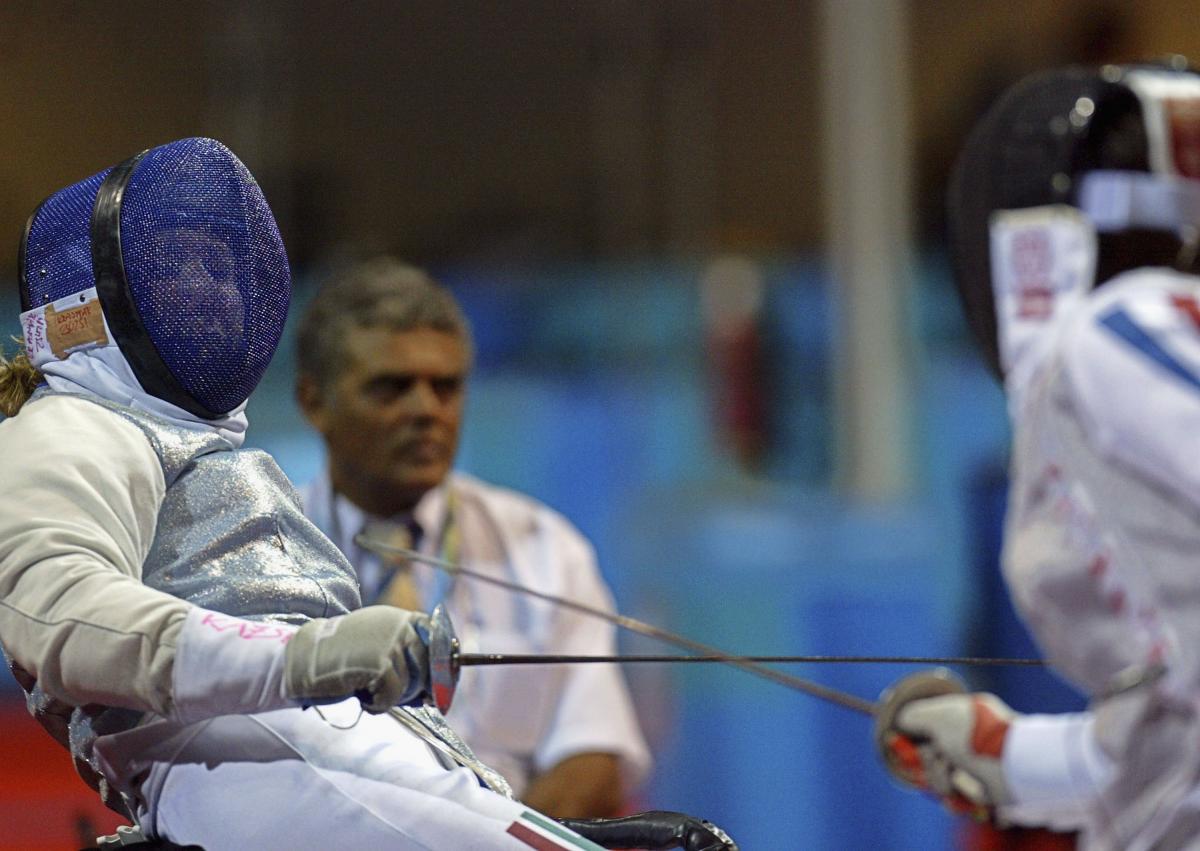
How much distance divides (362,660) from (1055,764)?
0.61 m

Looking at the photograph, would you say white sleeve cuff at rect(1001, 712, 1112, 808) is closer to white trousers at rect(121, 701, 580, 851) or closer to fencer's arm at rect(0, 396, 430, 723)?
white trousers at rect(121, 701, 580, 851)

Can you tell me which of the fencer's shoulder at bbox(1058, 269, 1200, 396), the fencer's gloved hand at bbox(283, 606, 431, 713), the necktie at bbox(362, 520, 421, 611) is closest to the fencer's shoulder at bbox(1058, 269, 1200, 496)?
the fencer's shoulder at bbox(1058, 269, 1200, 396)

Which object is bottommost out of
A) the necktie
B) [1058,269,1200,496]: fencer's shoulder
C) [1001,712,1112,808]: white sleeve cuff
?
the necktie

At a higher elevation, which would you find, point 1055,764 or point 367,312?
point 367,312

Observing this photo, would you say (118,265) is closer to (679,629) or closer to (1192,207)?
(1192,207)

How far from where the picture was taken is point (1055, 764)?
1480 millimetres

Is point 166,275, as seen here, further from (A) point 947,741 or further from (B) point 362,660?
(A) point 947,741

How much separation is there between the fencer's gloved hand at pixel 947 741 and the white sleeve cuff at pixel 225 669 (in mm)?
553

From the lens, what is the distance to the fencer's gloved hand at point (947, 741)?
150 cm

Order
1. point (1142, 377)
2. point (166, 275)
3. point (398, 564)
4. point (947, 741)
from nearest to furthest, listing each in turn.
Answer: point (1142, 377)
point (947, 741)
point (166, 275)
point (398, 564)

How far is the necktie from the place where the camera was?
287cm

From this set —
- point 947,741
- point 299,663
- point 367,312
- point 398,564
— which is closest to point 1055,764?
point 947,741

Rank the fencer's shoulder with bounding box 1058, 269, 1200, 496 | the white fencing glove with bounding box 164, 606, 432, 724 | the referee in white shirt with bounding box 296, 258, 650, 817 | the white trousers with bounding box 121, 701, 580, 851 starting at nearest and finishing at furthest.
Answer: the fencer's shoulder with bounding box 1058, 269, 1200, 496 < the white fencing glove with bounding box 164, 606, 432, 724 < the white trousers with bounding box 121, 701, 580, 851 < the referee in white shirt with bounding box 296, 258, 650, 817

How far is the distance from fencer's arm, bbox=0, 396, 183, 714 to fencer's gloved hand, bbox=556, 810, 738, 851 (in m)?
0.53
